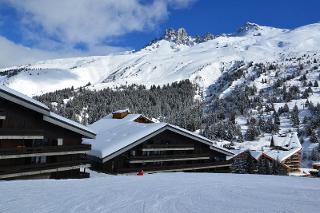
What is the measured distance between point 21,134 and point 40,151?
2.39 meters

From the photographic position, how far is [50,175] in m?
32.4

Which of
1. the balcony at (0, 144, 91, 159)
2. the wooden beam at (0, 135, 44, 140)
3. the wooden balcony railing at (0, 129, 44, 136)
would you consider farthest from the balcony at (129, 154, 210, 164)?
the wooden balcony railing at (0, 129, 44, 136)

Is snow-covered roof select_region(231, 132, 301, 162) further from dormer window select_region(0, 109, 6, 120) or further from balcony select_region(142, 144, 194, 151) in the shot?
dormer window select_region(0, 109, 6, 120)

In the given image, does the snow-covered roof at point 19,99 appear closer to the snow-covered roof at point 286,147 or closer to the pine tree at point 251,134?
the snow-covered roof at point 286,147

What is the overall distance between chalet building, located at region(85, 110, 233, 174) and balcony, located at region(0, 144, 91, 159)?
6100 millimetres

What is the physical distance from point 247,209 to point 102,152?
30976 millimetres

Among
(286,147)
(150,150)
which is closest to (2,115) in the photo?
(150,150)

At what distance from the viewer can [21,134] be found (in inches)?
1176

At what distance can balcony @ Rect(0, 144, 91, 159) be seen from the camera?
94.0 ft

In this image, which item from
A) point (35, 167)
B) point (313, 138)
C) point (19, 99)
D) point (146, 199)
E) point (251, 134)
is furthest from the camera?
point (251, 134)

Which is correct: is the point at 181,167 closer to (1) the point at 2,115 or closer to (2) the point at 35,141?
(2) the point at 35,141

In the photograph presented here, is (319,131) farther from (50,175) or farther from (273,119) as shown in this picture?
(50,175)

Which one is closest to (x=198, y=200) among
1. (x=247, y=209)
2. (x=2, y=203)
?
(x=247, y=209)

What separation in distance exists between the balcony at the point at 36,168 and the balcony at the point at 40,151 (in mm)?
865
